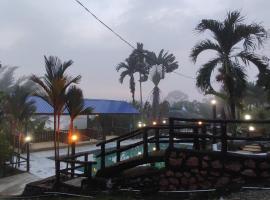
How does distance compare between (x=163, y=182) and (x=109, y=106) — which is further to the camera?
(x=109, y=106)

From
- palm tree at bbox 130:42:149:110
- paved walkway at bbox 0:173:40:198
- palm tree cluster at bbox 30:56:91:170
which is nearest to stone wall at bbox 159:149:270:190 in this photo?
palm tree cluster at bbox 30:56:91:170

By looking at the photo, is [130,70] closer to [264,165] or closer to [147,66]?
[147,66]

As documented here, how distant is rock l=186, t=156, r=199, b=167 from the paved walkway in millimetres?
6670

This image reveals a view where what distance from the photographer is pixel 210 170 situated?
781cm

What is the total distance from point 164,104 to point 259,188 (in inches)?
1400

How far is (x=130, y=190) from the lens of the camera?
8.69m

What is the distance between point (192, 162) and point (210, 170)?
479 mm

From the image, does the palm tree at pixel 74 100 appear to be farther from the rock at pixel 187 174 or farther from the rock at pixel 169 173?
the rock at pixel 187 174

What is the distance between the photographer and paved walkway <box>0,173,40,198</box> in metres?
12.4

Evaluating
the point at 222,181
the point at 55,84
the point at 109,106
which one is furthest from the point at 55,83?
the point at 109,106

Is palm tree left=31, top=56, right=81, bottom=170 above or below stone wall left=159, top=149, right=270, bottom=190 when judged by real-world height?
above

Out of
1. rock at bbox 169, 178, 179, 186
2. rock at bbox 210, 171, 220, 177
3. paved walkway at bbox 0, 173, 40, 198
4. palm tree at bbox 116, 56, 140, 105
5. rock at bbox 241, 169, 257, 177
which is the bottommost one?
paved walkway at bbox 0, 173, 40, 198

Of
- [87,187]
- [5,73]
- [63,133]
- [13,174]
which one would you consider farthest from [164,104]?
[87,187]

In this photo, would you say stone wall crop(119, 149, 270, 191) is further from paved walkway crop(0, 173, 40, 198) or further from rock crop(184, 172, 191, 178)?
paved walkway crop(0, 173, 40, 198)
